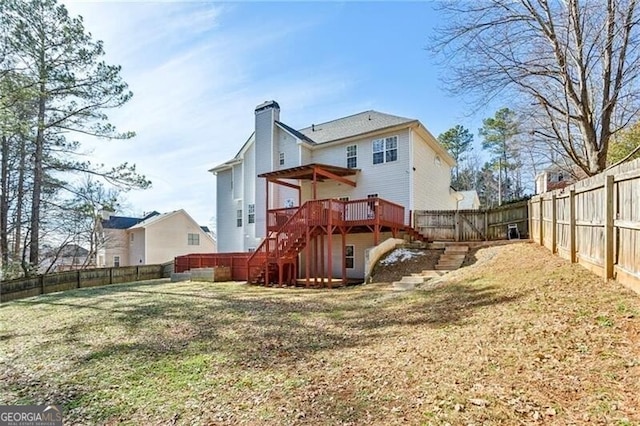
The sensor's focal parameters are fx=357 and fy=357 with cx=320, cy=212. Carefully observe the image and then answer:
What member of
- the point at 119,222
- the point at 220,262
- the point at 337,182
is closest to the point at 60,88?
the point at 220,262

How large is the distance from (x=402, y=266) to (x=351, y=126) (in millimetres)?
9602

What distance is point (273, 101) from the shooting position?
2084 cm

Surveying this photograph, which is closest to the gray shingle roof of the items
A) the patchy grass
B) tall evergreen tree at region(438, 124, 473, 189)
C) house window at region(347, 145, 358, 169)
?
house window at region(347, 145, 358, 169)

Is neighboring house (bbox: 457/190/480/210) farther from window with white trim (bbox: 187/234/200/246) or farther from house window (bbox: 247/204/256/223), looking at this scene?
window with white trim (bbox: 187/234/200/246)

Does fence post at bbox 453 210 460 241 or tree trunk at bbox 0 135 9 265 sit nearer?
fence post at bbox 453 210 460 241

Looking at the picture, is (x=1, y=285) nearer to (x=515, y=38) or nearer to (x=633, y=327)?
(x=633, y=327)

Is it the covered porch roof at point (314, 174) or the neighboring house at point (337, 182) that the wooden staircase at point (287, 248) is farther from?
the covered porch roof at point (314, 174)

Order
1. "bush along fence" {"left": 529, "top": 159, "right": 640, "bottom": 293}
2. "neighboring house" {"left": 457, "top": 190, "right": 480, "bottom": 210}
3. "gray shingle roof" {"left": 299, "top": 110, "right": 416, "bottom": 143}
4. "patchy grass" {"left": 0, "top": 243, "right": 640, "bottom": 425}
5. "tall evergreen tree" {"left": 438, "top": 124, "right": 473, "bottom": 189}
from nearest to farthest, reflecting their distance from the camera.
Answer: "patchy grass" {"left": 0, "top": 243, "right": 640, "bottom": 425} < "bush along fence" {"left": 529, "top": 159, "right": 640, "bottom": 293} < "gray shingle roof" {"left": 299, "top": 110, "right": 416, "bottom": 143} < "neighboring house" {"left": 457, "top": 190, "right": 480, "bottom": 210} < "tall evergreen tree" {"left": 438, "top": 124, "right": 473, "bottom": 189}

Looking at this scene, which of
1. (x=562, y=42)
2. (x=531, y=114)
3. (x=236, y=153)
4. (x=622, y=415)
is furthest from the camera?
(x=236, y=153)

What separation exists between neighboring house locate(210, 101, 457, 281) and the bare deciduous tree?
4147 millimetres

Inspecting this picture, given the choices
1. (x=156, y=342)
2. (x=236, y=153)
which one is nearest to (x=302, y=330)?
(x=156, y=342)

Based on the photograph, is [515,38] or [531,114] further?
[531,114]

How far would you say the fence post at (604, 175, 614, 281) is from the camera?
5.64 meters

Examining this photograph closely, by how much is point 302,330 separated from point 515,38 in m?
11.5
